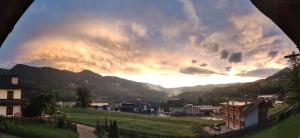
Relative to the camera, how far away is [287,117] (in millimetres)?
Answer: 30875

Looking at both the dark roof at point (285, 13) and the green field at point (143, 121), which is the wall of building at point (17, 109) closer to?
the green field at point (143, 121)

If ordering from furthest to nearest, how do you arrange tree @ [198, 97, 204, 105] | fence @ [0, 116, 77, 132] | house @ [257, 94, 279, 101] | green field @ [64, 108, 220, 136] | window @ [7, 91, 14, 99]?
tree @ [198, 97, 204, 105], house @ [257, 94, 279, 101], window @ [7, 91, 14, 99], green field @ [64, 108, 220, 136], fence @ [0, 116, 77, 132]

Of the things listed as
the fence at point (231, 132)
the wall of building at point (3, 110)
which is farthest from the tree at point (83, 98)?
the wall of building at point (3, 110)

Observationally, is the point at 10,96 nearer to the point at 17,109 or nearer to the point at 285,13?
the point at 17,109

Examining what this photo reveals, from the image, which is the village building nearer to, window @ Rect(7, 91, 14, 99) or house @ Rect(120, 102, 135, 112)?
house @ Rect(120, 102, 135, 112)

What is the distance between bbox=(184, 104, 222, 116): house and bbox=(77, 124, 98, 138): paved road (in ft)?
31.3

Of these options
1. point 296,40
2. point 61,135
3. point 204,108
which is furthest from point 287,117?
point 296,40

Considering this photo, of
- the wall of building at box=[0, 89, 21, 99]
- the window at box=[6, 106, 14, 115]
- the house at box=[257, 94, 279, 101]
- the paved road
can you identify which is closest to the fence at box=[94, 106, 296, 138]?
the paved road

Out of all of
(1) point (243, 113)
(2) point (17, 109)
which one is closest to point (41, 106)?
(2) point (17, 109)

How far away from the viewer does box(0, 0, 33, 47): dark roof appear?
2145mm

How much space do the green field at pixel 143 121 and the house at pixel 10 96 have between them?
4.58 m

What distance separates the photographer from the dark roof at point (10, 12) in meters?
2.14

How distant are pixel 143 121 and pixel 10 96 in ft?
38.7

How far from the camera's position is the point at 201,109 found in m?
41.8
